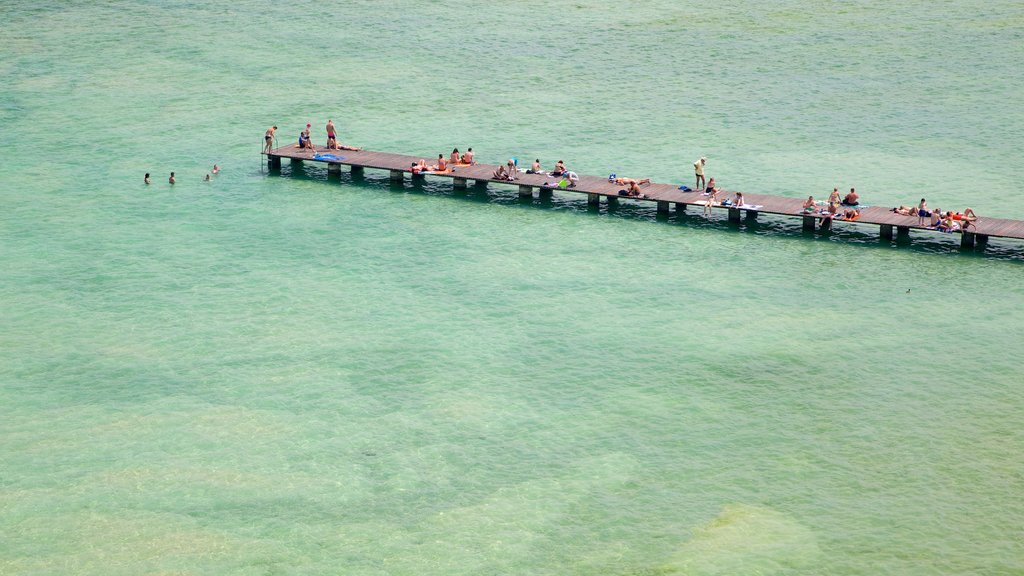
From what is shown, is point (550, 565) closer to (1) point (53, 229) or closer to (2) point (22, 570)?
(2) point (22, 570)

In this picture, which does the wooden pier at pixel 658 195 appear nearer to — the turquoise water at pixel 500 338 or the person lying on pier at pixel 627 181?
the person lying on pier at pixel 627 181

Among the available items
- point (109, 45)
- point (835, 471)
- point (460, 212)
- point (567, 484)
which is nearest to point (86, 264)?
point (460, 212)

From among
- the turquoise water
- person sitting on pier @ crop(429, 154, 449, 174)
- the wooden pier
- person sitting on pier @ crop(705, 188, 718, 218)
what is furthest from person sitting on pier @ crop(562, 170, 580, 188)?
person sitting on pier @ crop(705, 188, 718, 218)

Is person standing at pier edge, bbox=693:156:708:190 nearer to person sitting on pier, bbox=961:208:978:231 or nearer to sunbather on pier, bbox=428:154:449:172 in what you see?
person sitting on pier, bbox=961:208:978:231

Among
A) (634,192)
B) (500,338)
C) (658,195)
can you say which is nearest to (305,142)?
(634,192)

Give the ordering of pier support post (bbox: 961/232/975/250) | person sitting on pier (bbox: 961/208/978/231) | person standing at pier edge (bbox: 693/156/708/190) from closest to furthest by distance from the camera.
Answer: person sitting on pier (bbox: 961/208/978/231)
pier support post (bbox: 961/232/975/250)
person standing at pier edge (bbox: 693/156/708/190)

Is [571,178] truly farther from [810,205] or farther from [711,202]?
[810,205]
